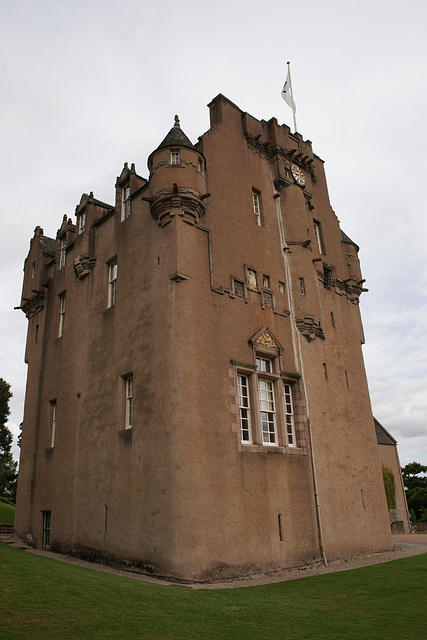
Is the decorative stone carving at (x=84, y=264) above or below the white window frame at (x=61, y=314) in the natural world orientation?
above

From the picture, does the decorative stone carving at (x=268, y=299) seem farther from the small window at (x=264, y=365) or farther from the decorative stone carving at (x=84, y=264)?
the decorative stone carving at (x=84, y=264)

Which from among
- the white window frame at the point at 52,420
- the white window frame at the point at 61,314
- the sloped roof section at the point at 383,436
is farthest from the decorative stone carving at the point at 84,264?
the sloped roof section at the point at 383,436

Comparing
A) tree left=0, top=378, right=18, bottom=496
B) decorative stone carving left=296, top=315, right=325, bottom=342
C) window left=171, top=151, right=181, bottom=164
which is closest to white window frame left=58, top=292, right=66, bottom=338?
window left=171, top=151, right=181, bottom=164

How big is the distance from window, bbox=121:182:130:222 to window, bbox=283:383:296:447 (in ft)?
Result: 31.8

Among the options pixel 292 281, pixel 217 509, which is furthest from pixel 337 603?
pixel 292 281

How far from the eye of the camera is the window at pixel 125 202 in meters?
21.0

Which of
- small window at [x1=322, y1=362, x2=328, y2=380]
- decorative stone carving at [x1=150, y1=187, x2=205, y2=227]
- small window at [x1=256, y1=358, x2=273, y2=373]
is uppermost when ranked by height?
decorative stone carving at [x1=150, y1=187, x2=205, y2=227]

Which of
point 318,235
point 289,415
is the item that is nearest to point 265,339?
point 289,415

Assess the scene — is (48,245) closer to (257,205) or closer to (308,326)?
(257,205)

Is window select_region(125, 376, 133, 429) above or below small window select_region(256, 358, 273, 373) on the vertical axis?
below

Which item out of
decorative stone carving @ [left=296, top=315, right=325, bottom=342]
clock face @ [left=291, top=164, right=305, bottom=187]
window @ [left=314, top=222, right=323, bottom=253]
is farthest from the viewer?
window @ [left=314, top=222, right=323, bottom=253]

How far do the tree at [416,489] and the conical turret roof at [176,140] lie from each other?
1902 inches

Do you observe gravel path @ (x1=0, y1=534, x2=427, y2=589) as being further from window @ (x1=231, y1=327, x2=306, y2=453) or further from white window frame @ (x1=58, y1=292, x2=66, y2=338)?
white window frame @ (x1=58, y1=292, x2=66, y2=338)

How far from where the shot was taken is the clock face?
24.4m
